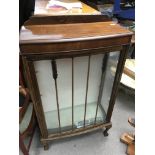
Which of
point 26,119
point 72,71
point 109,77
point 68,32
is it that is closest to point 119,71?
point 109,77

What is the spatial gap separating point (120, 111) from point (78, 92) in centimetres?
60

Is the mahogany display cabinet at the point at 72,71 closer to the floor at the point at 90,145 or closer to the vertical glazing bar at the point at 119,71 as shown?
the vertical glazing bar at the point at 119,71

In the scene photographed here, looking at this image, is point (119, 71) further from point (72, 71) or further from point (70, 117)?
point (70, 117)

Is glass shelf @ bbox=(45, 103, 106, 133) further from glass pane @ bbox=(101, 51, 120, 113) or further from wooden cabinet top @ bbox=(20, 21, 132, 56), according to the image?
wooden cabinet top @ bbox=(20, 21, 132, 56)

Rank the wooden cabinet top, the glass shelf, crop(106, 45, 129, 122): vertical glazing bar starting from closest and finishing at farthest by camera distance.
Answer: the wooden cabinet top, crop(106, 45, 129, 122): vertical glazing bar, the glass shelf

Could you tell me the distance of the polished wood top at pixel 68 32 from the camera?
2.37 feet

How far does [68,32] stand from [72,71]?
227 millimetres

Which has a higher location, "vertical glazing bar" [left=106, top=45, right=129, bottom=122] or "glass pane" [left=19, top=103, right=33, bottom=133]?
"vertical glazing bar" [left=106, top=45, right=129, bottom=122]

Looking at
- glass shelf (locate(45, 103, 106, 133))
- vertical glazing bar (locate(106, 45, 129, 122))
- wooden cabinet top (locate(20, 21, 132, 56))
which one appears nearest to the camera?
wooden cabinet top (locate(20, 21, 132, 56))

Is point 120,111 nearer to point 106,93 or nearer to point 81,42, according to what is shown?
point 106,93

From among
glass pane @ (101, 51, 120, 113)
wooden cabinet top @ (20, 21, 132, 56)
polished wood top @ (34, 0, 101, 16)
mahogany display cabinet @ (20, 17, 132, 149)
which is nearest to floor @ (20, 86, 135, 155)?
mahogany display cabinet @ (20, 17, 132, 149)

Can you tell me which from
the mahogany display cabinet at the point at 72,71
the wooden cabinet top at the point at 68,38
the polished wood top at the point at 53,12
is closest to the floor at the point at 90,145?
the mahogany display cabinet at the point at 72,71

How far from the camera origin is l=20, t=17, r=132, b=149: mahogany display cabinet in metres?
0.74
